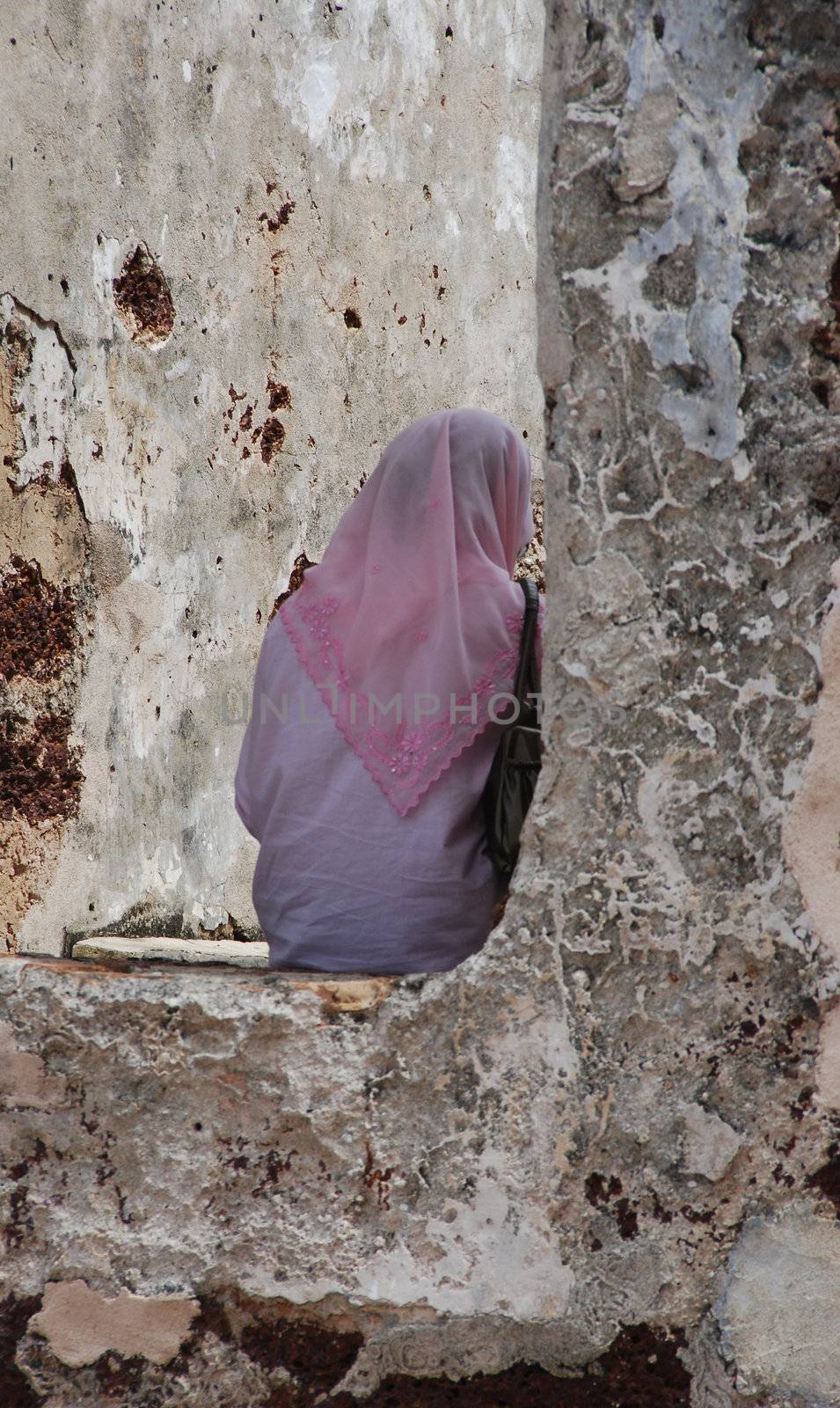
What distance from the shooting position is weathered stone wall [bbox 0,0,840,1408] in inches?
52.1

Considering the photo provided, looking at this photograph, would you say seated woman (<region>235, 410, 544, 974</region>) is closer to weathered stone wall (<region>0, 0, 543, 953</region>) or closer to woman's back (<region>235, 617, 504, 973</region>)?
woman's back (<region>235, 617, 504, 973</region>)

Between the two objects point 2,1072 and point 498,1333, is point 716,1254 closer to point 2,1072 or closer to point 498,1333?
point 498,1333

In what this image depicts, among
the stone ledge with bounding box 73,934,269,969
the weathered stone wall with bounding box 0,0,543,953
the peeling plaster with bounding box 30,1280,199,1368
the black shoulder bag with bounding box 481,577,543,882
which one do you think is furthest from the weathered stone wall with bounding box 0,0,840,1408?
the weathered stone wall with bounding box 0,0,543,953

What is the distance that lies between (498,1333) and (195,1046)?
0.45m

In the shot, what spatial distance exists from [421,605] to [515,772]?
30 cm

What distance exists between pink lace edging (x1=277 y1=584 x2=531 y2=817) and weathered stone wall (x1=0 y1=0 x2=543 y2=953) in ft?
3.61

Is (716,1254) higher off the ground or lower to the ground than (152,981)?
lower

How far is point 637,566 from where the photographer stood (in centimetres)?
136

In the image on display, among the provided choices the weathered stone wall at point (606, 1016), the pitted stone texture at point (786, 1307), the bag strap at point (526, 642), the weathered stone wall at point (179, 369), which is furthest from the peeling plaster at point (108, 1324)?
the weathered stone wall at point (179, 369)

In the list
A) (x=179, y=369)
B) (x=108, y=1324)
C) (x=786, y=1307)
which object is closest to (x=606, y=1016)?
(x=786, y=1307)

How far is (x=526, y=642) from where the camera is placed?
69.6 inches

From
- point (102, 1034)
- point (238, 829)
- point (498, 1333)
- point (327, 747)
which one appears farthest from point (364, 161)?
point (498, 1333)

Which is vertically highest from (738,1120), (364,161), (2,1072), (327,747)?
(364,161)

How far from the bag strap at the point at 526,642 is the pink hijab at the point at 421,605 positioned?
19 millimetres
